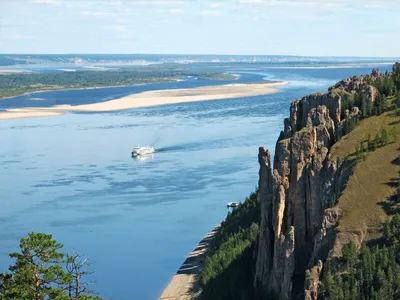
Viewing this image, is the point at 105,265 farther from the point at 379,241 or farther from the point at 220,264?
the point at 379,241

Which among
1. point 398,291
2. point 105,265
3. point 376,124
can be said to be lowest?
point 105,265

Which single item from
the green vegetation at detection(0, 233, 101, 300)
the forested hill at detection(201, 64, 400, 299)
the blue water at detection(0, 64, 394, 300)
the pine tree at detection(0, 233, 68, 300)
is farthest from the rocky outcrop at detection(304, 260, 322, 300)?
the blue water at detection(0, 64, 394, 300)

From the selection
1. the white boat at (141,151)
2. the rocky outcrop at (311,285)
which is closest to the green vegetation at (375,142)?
the rocky outcrop at (311,285)

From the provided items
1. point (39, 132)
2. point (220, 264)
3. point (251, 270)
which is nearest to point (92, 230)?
point (220, 264)

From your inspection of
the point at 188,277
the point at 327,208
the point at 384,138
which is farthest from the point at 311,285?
the point at 188,277

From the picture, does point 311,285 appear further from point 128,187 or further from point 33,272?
point 128,187

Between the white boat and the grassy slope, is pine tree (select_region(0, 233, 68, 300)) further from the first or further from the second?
the white boat

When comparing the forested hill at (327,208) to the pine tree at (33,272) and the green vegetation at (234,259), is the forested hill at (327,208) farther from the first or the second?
the pine tree at (33,272)
